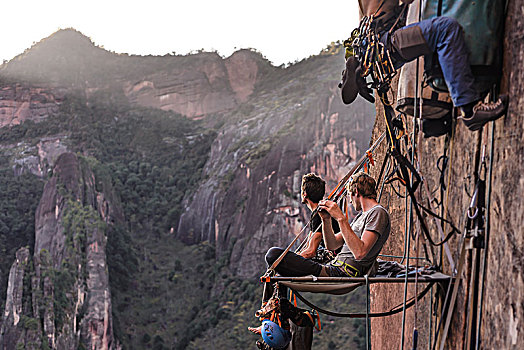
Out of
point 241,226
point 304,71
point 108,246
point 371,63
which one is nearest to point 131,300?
point 108,246

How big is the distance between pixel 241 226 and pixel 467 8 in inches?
2767

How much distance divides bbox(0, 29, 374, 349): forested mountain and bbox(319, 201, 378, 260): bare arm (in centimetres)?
4798

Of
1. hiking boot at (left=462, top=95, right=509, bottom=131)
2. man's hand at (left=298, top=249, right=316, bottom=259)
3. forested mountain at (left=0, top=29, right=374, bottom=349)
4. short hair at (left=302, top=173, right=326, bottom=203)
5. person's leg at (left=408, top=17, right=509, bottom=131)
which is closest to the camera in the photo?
hiking boot at (left=462, top=95, right=509, bottom=131)

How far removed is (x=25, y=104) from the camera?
11325 cm

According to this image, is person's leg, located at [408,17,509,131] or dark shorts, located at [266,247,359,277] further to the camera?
dark shorts, located at [266,247,359,277]

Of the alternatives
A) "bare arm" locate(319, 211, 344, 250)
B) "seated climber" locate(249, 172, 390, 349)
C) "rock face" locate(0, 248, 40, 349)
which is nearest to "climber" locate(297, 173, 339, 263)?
"bare arm" locate(319, 211, 344, 250)

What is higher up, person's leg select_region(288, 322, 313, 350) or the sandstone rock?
person's leg select_region(288, 322, 313, 350)

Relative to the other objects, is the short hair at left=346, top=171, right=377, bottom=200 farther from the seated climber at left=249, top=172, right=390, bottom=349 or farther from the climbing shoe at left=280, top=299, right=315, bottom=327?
the climbing shoe at left=280, top=299, right=315, bottom=327

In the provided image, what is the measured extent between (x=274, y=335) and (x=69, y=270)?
6373 cm

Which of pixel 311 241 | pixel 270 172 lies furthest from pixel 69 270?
pixel 311 241

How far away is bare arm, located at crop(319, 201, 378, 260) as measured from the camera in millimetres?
4496

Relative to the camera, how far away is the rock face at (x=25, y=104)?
110 metres

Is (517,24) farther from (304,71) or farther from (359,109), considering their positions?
(304,71)

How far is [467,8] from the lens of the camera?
361cm
